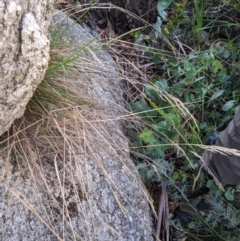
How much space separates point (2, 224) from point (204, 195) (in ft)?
3.16

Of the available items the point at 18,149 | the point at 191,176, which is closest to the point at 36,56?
the point at 18,149

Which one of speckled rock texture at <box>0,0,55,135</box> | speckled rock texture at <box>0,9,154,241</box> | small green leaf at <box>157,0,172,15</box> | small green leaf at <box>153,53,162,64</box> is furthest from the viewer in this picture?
small green leaf at <box>157,0,172,15</box>

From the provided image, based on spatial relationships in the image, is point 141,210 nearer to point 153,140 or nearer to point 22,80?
point 153,140

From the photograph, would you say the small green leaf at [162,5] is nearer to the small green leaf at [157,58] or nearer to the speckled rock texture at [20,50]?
the small green leaf at [157,58]

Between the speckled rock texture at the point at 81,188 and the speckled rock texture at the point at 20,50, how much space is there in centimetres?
18

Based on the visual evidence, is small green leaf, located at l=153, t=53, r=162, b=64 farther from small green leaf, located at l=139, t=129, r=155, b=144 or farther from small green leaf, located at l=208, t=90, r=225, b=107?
small green leaf, located at l=139, t=129, r=155, b=144

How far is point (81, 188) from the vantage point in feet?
5.25

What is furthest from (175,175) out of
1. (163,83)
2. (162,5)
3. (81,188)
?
(162,5)

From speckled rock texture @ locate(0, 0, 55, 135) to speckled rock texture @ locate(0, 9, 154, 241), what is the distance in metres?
0.18

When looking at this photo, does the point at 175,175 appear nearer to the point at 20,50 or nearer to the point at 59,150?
the point at 59,150

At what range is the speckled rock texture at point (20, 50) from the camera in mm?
1298

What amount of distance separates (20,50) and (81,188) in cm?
49

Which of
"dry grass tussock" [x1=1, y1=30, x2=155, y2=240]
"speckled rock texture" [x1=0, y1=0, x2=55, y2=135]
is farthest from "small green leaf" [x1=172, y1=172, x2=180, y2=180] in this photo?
"speckled rock texture" [x1=0, y1=0, x2=55, y2=135]

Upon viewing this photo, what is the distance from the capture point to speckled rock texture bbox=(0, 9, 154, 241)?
149 centimetres
